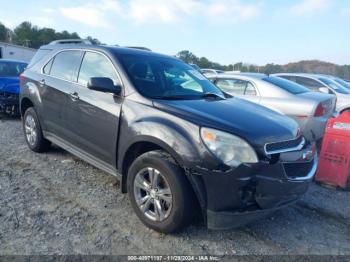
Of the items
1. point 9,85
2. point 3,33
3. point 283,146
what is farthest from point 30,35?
point 283,146

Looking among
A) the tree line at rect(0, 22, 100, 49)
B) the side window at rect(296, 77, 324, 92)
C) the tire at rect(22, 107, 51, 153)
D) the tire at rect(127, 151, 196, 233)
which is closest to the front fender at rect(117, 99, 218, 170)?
the tire at rect(127, 151, 196, 233)

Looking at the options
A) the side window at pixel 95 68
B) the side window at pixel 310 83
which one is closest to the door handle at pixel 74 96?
the side window at pixel 95 68

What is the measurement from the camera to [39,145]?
543 cm

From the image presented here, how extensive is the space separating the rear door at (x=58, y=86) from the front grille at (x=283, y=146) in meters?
2.66

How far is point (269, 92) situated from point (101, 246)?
4771 millimetres

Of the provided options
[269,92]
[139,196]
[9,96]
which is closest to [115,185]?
[139,196]

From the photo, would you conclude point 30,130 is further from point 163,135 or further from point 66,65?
point 163,135

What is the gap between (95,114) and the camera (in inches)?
155

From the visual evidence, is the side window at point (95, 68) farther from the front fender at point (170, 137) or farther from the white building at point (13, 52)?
the white building at point (13, 52)

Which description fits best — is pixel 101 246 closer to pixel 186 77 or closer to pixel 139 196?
pixel 139 196

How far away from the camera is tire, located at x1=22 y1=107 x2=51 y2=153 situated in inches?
210

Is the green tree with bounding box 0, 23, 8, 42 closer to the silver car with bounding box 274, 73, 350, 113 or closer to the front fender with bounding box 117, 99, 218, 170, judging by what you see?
the silver car with bounding box 274, 73, 350, 113

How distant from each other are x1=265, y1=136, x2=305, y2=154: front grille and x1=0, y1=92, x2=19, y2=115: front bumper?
7323mm

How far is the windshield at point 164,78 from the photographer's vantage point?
382cm
